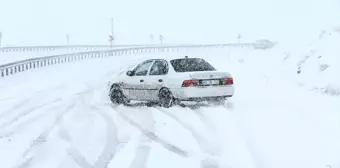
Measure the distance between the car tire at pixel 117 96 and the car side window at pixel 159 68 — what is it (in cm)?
125

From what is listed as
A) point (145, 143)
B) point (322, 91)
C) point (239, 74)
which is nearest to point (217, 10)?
point (239, 74)

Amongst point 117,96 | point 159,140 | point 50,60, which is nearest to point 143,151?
point 159,140

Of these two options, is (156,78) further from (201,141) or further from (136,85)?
(201,141)

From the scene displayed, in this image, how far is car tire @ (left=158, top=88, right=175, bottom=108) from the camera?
42.4 feet

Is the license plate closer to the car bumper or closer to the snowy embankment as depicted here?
the car bumper

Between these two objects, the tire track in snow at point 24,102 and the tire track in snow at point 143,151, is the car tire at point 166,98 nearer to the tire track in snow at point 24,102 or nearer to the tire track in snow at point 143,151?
the tire track in snow at point 143,151

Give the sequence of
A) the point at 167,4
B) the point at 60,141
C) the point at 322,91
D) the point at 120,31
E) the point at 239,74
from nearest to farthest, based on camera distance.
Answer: the point at 60,141
the point at 322,91
the point at 239,74
the point at 120,31
the point at 167,4

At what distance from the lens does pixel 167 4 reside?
147 metres

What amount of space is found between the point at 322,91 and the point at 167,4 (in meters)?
133

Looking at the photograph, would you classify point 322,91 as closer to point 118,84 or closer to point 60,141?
point 118,84

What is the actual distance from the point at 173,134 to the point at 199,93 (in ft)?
11.1

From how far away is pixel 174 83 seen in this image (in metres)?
12.8

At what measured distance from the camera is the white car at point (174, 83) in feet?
41.2

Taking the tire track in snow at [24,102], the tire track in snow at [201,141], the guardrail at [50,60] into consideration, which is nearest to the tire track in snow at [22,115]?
the tire track in snow at [24,102]
